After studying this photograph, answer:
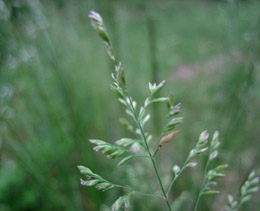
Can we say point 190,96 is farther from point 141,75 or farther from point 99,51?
point 99,51

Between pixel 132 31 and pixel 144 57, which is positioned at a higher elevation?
pixel 132 31

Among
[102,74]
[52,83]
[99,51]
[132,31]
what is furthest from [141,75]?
[132,31]

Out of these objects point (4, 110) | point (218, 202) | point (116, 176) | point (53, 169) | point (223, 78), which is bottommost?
point (218, 202)

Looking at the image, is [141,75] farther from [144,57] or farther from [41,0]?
[41,0]

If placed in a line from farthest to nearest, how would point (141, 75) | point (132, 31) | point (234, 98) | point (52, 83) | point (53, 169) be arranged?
point (132, 31) → point (141, 75) → point (52, 83) → point (53, 169) → point (234, 98)

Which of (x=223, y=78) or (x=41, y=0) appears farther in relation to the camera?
(x=223, y=78)

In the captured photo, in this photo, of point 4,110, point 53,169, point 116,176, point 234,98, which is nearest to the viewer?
point 234,98

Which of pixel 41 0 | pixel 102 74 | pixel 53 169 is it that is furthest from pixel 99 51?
pixel 41 0
